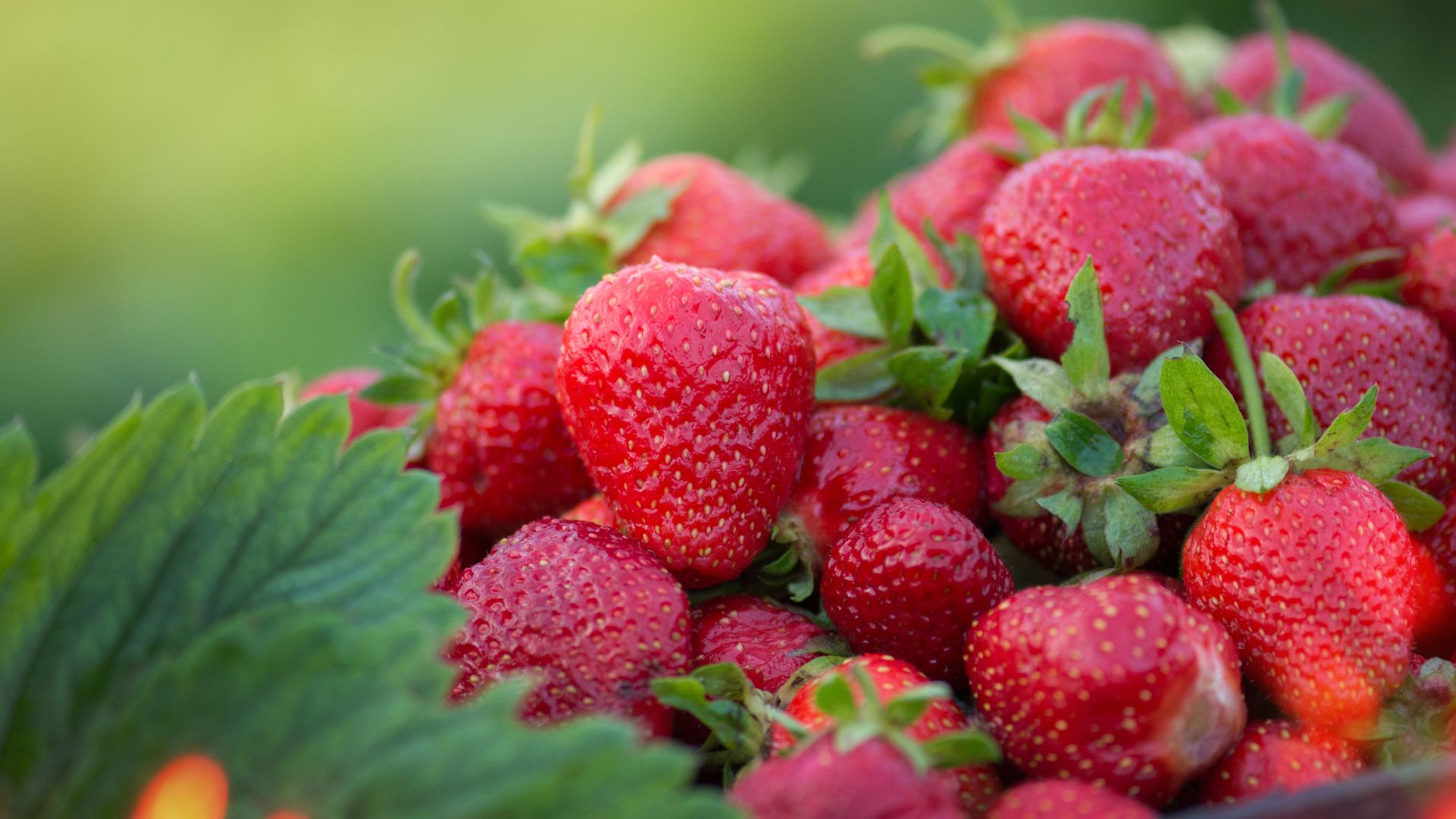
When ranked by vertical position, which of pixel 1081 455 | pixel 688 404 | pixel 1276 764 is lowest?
pixel 1276 764

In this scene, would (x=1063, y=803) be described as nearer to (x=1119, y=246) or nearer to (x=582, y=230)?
(x=1119, y=246)

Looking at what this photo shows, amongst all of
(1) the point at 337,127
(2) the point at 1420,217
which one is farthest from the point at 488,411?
(1) the point at 337,127

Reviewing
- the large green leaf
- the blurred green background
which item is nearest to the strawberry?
the large green leaf

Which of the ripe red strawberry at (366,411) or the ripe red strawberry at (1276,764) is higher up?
the ripe red strawberry at (366,411)

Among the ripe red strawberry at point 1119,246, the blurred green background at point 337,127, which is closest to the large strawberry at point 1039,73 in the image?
the ripe red strawberry at point 1119,246

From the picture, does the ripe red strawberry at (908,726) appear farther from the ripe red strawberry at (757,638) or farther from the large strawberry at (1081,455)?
the large strawberry at (1081,455)

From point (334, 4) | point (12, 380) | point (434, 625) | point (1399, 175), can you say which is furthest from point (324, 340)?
point (434, 625)

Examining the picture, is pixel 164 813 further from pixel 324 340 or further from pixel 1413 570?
pixel 324 340
